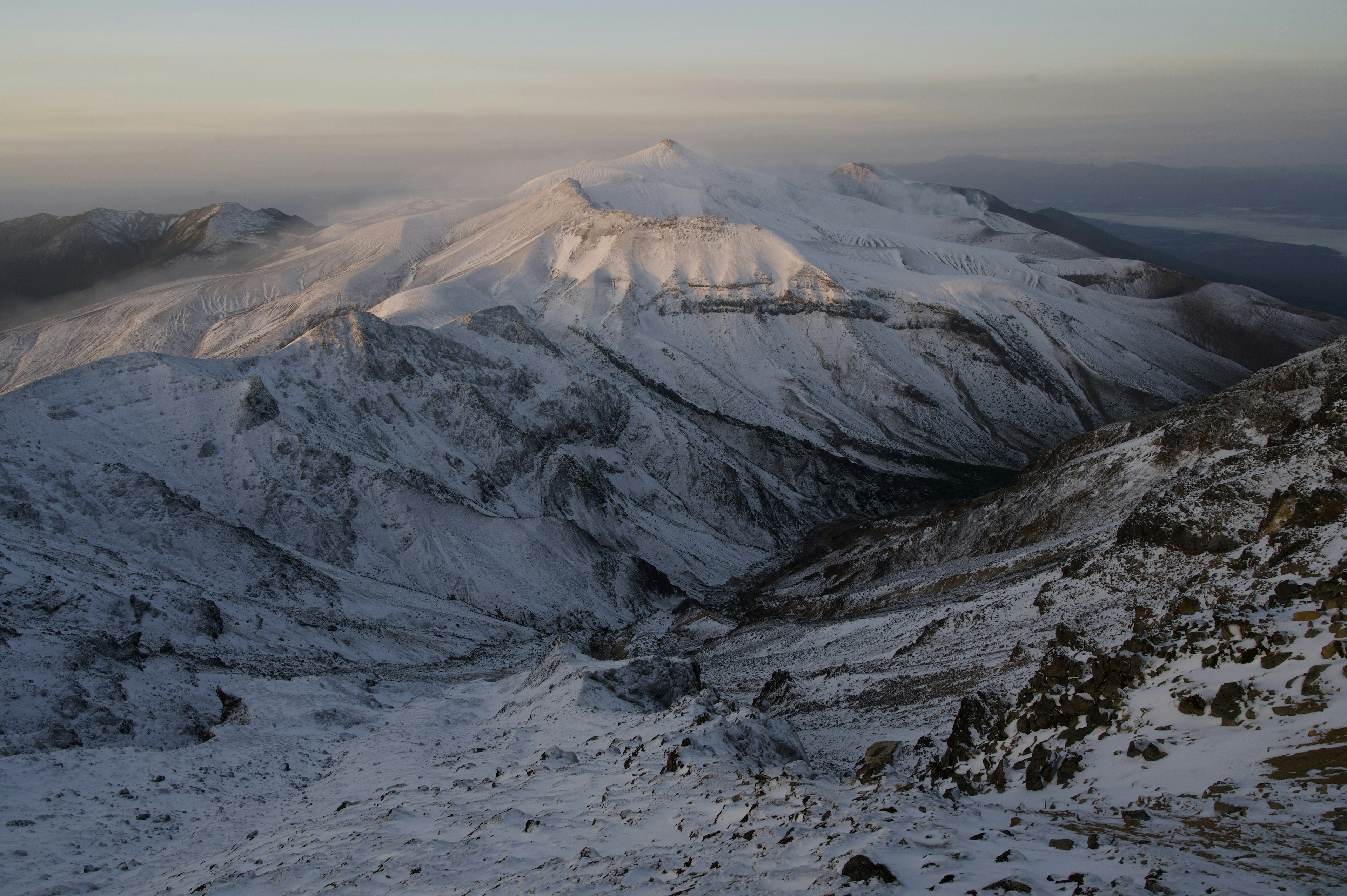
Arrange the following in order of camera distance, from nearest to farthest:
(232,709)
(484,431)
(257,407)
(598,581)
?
(232,709) < (257,407) < (598,581) < (484,431)

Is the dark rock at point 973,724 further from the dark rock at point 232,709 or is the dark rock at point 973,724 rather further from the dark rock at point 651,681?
the dark rock at point 232,709

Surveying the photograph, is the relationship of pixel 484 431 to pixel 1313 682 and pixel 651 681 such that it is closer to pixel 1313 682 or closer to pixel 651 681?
pixel 651 681

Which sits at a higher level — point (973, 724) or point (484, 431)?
point (973, 724)

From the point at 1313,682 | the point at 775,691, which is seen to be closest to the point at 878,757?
the point at 1313,682

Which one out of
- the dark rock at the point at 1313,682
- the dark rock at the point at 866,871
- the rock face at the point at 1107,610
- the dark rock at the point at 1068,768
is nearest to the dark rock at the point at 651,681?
the rock face at the point at 1107,610

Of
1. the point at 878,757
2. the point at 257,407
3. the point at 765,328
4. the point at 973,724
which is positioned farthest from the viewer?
the point at 765,328

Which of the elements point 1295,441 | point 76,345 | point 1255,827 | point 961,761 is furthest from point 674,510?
point 76,345

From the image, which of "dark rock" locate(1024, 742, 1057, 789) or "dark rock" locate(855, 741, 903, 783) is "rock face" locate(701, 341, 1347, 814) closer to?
"dark rock" locate(1024, 742, 1057, 789)
